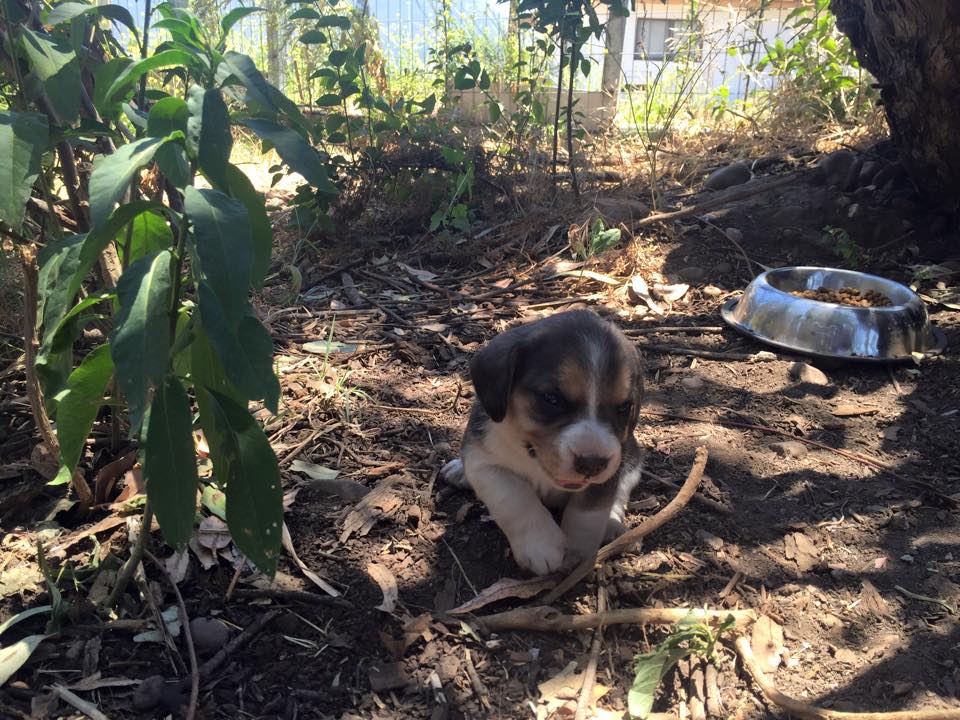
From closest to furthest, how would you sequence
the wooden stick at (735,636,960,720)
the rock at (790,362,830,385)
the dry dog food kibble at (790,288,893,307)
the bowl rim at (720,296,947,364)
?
the wooden stick at (735,636,960,720), the rock at (790,362,830,385), the bowl rim at (720,296,947,364), the dry dog food kibble at (790,288,893,307)

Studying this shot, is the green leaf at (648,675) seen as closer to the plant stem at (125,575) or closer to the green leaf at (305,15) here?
the plant stem at (125,575)

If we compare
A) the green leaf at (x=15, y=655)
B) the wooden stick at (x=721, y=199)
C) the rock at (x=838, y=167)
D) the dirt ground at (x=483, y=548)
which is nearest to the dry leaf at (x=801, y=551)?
the dirt ground at (x=483, y=548)

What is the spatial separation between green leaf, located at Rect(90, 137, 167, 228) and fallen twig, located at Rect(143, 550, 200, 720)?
1.44 m

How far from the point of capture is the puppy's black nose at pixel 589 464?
2.82 m

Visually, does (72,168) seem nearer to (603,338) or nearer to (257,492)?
(257,492)

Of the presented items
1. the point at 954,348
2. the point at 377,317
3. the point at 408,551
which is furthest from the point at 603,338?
the point at 954,348

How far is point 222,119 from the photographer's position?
1.88 meters

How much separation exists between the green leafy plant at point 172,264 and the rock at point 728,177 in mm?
6398

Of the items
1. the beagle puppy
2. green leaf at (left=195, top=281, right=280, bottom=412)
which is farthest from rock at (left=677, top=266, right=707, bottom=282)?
green leaf at (left=195, top=281, right=280, bottom=412)

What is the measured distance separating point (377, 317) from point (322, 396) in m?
1.51

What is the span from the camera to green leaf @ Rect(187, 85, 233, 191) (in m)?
1.86

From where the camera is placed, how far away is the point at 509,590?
119 inches

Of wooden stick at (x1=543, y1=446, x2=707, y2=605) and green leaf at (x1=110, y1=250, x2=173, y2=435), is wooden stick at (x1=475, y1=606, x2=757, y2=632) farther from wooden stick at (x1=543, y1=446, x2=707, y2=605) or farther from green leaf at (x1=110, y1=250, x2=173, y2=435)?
green leaf at (x1=110, y1=250, x2=173, y2=435)

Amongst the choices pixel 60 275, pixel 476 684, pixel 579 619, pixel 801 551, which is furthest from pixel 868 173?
pixel 60 275
